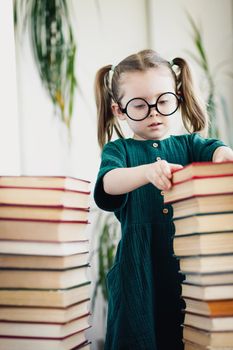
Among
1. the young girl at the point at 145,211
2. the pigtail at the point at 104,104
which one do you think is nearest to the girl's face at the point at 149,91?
the young girl at the point at 145,211

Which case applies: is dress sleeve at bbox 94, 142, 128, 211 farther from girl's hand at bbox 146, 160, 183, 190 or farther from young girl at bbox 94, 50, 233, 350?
girl's hand at bbox 146, 160, 183, 190

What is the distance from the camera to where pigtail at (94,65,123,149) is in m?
1.30

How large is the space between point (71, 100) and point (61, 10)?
370 mm

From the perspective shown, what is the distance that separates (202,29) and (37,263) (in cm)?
152

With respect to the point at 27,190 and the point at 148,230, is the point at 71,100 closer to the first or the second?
the point at 148,230

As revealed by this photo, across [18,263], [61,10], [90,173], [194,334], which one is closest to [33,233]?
[18,263]

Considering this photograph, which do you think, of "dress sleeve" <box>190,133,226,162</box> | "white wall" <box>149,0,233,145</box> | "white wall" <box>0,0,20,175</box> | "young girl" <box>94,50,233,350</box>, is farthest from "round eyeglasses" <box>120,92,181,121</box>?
"white wall" <box>149,0,233,145</box>

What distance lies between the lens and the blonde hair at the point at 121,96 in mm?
1207

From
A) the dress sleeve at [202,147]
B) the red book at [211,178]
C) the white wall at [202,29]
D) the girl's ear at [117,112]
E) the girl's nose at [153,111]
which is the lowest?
the red book at [211,178]

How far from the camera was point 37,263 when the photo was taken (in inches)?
33.1

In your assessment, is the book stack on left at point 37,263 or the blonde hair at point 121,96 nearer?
the book stack on left at point 37,263

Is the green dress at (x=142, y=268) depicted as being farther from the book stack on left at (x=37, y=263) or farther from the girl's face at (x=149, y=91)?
the book stack on left at (x=37, y=263)

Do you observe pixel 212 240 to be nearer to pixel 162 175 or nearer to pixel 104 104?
pixel 162 175

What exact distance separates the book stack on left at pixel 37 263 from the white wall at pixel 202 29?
4.37 feet
